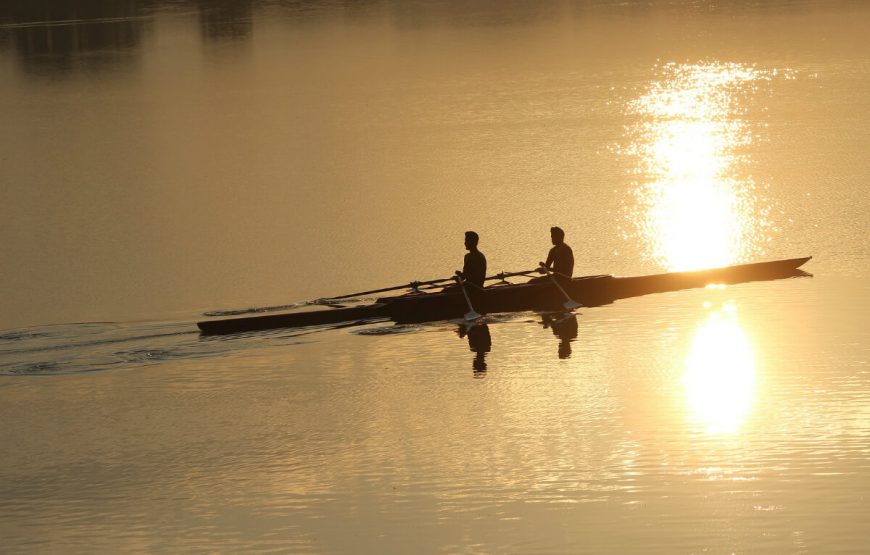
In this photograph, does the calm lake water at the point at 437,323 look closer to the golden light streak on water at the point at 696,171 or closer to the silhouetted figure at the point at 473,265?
the golden light streak on water at the point at 696,171

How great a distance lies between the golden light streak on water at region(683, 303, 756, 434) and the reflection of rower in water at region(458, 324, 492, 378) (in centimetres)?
216

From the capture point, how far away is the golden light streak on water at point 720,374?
1298cm

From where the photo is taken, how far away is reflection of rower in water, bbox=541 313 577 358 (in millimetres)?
15597

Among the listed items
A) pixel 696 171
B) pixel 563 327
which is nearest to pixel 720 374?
pixel 563 327

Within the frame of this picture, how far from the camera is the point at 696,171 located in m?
24.8

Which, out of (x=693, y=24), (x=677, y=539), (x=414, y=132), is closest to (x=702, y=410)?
(x=677, y=539)

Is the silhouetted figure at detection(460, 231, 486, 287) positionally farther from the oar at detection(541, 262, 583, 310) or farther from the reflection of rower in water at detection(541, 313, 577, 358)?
the reflection of rower in water at detection(541, 313, 577, 358)

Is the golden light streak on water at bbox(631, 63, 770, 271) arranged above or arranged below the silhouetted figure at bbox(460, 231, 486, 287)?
above

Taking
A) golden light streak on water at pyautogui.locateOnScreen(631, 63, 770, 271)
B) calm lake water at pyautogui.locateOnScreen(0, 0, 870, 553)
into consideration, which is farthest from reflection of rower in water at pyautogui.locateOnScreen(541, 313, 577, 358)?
golden light streak on water at pyautogui.locateOnScreen(631, 63, 770, 271)

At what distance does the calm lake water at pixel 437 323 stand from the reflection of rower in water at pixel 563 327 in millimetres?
70

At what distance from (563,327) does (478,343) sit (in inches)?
43.7

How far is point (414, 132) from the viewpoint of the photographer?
100ft

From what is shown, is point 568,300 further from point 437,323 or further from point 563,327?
point 437,323

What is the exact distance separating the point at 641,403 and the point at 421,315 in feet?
12.0
